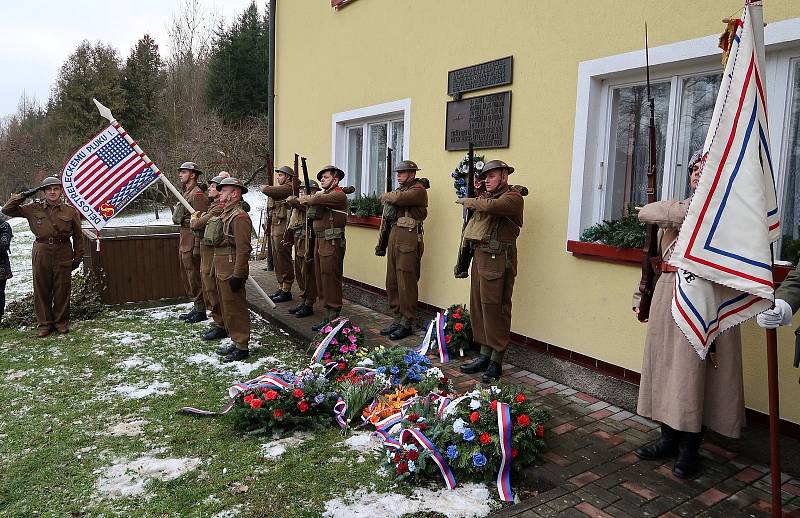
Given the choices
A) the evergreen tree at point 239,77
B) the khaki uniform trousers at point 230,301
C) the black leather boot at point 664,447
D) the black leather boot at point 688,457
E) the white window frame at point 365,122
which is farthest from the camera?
the evergreen tree at point 239,77

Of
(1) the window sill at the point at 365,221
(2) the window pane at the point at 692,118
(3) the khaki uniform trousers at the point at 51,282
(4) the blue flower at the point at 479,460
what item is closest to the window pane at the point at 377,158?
(1) the window sill at the point at 365,221

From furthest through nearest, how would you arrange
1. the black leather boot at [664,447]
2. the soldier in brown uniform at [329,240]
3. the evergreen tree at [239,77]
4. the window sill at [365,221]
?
the evergreen tree at [239,77]
the window sill at [365,221]
the soldier in brown uniform at [329,240]
the black leather boot at [664,447]

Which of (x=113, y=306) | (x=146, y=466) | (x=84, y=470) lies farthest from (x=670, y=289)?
(x=113, y=306)

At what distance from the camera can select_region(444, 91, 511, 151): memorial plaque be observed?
212 inches

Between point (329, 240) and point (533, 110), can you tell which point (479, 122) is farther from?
point (329, 240)

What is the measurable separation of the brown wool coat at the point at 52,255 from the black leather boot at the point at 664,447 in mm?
6703

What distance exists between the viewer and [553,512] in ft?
9.53

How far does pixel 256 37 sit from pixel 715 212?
89.0 feet

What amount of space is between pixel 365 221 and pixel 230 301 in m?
2.33

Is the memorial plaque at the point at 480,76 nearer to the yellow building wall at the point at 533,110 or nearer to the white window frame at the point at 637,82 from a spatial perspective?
the yellow building wall at the point at 533,110

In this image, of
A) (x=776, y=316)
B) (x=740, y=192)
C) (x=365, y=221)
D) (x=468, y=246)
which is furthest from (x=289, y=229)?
(x=776, y=316)

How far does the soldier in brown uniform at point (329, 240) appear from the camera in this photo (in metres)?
6.51

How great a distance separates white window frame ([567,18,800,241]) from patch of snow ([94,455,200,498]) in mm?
3395

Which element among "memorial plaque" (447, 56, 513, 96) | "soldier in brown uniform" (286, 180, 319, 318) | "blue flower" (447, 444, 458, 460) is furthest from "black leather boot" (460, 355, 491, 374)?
"soldier in brown uniform" (286, 180, 319, 318)
